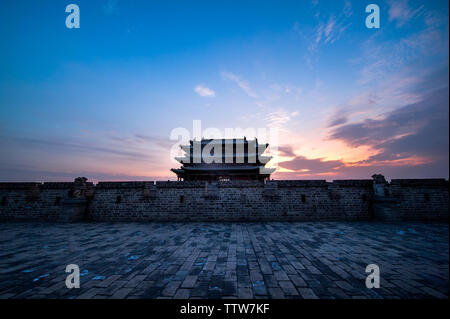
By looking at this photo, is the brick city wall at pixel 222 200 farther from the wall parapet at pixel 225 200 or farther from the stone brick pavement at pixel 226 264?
the stone brick pavement at pixel 226 264

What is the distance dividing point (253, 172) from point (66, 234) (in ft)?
49.2

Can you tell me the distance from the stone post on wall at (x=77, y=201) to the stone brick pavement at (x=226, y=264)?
247cm

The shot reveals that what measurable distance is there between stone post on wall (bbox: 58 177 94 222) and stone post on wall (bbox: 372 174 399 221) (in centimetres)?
1668

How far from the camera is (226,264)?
359cm

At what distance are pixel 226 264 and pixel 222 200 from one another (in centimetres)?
525

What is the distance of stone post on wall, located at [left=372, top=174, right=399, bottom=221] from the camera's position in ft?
26.2

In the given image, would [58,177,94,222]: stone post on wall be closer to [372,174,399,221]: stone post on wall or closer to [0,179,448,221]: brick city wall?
[0,179,448,221]: brick city wall

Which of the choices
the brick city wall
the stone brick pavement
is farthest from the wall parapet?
the stone brick pavement

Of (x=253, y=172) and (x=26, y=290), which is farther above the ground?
(x=253, y=172)

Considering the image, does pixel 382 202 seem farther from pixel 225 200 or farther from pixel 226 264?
pixel 226 264
